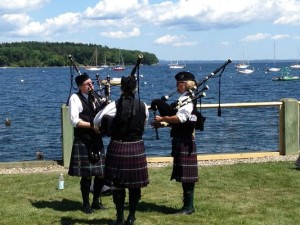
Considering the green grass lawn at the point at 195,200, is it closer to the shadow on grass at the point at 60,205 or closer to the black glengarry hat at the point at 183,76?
the shadow on grass at the point at 60,205

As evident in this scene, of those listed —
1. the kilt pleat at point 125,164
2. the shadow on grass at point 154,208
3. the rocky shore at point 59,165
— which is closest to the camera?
the kilt pleat at point 125,164

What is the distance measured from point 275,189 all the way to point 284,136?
3.28m

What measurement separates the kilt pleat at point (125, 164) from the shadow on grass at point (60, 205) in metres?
1.46

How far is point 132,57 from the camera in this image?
180500 millimetres

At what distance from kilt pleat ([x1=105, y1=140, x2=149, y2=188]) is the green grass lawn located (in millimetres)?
735

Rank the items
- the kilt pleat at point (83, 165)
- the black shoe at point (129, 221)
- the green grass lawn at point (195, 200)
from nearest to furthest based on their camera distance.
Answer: the black shoe at point (129, 221), the green grass lawn at point (195, 200), the kilt pleat at point (83, 165)

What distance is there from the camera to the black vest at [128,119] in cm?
686

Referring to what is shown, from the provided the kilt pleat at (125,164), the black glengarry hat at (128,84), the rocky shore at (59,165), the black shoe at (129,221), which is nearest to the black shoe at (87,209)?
the black shoe at (129,221)

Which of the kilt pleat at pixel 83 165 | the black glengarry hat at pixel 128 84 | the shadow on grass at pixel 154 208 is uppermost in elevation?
the black glengarry hat at pixel 128 84

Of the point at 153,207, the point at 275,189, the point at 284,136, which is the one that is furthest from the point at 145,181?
the point at 284,136

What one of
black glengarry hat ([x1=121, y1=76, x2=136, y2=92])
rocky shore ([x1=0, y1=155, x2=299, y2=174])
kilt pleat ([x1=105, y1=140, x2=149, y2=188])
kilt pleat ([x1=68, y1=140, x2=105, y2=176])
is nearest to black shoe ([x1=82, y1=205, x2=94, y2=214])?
kilt pleat ([x1=68, y1=140, x2=105, y2=176])

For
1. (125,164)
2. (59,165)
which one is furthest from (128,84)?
(59,165)

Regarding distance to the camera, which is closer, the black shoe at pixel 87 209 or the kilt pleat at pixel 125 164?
the kilt pleat at pixel 125 164

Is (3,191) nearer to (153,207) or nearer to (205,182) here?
(153,207)
